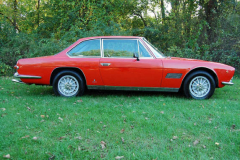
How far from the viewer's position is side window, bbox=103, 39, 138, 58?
5629 millimetres

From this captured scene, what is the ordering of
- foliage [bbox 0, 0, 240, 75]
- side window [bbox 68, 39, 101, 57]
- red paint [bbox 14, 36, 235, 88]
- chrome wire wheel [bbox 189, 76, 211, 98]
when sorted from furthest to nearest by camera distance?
foliage [bbox 0, 0, 240, 75]
side window [bbox 68, 39, 101, 57]
chrome wire wheel [bbox 189, 76, 211, 98]
red paint [bbox 14, 36, 235, 88]

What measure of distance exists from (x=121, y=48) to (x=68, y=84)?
164 centimetres

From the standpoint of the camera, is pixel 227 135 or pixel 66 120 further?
pixel 66 120

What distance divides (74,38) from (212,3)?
7522mm

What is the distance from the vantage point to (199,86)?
18.4 ft

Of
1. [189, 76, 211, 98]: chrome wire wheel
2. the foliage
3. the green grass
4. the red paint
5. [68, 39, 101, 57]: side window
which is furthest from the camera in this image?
the foliage

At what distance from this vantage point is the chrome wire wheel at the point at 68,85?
5.73 metres

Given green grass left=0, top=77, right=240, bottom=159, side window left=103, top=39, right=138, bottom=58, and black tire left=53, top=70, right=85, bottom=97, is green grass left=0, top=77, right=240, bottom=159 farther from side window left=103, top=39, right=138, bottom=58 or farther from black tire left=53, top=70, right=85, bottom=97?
side window left=103, top=39, right=138, bottom=58

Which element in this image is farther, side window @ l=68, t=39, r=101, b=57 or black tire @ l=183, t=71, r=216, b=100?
side window @ l=68, t=39, r=101, b=57

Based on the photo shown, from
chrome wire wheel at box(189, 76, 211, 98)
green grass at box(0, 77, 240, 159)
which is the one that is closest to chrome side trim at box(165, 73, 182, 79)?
chrome wire wheel at box(189, 76, 211, 98)

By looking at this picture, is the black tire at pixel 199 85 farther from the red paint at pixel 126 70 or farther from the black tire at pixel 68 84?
the black tire at pixel 68 84

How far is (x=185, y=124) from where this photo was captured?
3.83 meters

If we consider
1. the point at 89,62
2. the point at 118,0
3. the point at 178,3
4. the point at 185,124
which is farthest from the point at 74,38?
the point at 185,124

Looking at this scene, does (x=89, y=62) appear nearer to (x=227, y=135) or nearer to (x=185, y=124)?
(x=185, y=124)
